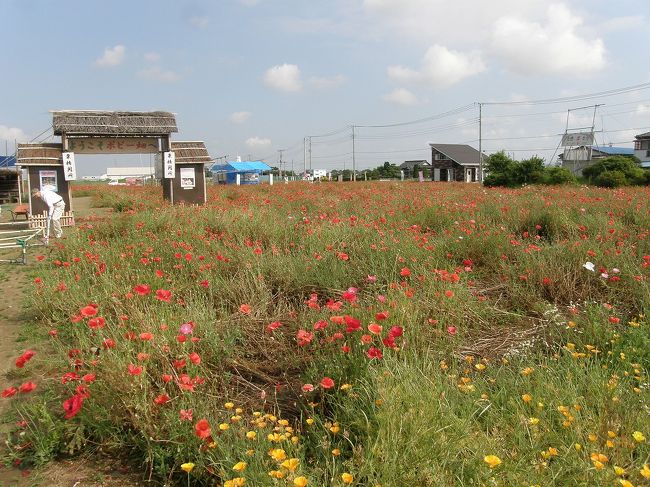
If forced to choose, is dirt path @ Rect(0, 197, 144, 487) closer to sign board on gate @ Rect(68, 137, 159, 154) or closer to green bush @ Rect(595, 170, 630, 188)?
sign board on gate @ Rect(68, 137, 159, 154)

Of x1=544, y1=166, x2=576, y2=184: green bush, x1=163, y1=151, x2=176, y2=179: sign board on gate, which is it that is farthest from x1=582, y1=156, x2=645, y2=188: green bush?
x1=163, y1=151, x2=176, y2=179: sign board on gate

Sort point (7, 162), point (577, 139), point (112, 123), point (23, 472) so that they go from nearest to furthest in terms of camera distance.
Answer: point (23, 472)
point (112, 123)
point (7, 162)
point (577, 139)

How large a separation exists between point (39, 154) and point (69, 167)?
883 mm

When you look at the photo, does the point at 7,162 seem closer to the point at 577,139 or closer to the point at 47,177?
the point at 47,177

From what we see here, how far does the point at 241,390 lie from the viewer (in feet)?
10.3

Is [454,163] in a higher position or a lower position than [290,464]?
higher

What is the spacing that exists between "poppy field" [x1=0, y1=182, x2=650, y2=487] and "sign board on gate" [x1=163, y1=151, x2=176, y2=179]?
11.2 meters

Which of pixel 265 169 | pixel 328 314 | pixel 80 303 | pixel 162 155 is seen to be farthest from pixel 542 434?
pixel 265 169

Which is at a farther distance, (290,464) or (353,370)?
(353,370)

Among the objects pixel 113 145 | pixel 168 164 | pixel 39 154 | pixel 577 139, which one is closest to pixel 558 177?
pixel 168 164

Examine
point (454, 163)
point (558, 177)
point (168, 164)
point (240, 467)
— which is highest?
point (454, 163)

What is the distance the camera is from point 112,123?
15.5 meters

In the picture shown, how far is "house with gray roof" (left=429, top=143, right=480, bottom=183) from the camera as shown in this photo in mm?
53750

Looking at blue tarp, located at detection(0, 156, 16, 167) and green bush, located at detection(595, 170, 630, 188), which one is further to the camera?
blue tarp, located at detection(0, 156, 16, 167)
